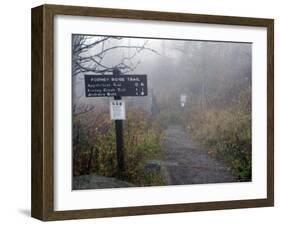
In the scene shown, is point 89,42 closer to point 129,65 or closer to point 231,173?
point 129,65

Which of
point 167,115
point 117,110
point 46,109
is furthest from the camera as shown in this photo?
Answer: point 167,115

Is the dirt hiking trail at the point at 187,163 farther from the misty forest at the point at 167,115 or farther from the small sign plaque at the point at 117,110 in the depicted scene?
the small sign plaque at the point at 117,110

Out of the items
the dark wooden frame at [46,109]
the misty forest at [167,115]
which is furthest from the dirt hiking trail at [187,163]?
the dark wooden frame at [46,109]

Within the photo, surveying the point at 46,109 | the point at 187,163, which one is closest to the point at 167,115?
the point at 187,163

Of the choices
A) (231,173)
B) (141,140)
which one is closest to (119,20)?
(141,140)

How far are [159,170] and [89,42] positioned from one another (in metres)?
0.67

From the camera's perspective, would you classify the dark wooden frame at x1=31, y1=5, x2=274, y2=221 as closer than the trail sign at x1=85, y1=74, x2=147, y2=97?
Yes

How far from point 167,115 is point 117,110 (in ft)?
0.83

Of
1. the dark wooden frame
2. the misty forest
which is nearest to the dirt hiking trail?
the misty forest

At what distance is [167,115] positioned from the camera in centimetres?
396

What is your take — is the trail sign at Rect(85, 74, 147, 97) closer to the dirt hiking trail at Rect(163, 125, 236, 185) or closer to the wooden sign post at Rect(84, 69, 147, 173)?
the wooden sign post at Rect(84, 69, 147, 173)

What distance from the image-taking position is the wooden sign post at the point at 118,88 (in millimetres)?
3807

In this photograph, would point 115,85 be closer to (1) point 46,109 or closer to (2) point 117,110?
(2) point 117,110

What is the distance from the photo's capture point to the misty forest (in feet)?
12.4
